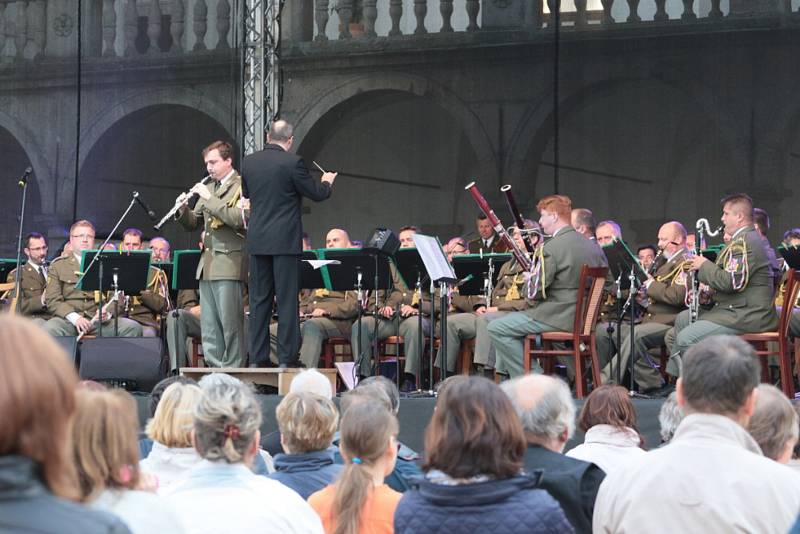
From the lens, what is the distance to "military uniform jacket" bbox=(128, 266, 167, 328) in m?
9.64

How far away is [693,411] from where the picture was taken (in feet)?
9.15

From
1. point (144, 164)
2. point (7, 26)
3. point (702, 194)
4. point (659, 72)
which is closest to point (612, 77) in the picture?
point (659, 72)

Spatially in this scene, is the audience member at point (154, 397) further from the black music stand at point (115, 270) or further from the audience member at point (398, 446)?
the black music stand at point (115, 270)

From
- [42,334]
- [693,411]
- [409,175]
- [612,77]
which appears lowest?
[693,411]

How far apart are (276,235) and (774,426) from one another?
5160mm

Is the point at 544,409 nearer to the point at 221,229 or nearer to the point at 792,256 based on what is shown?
the point at 792,256

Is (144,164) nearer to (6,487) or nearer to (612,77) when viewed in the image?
(612,77)

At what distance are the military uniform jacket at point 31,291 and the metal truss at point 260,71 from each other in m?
1.98

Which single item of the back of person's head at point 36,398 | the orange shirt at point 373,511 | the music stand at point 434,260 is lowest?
the orange shirt at point 373,511

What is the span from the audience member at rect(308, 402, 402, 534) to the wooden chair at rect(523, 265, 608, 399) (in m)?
4.47

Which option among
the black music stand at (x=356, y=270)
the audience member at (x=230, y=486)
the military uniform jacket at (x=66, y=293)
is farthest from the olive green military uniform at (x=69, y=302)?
the audience member at (x=230, y=486)

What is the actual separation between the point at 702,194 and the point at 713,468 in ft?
30.4

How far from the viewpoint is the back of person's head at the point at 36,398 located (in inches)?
63.6

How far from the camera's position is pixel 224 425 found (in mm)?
2963
